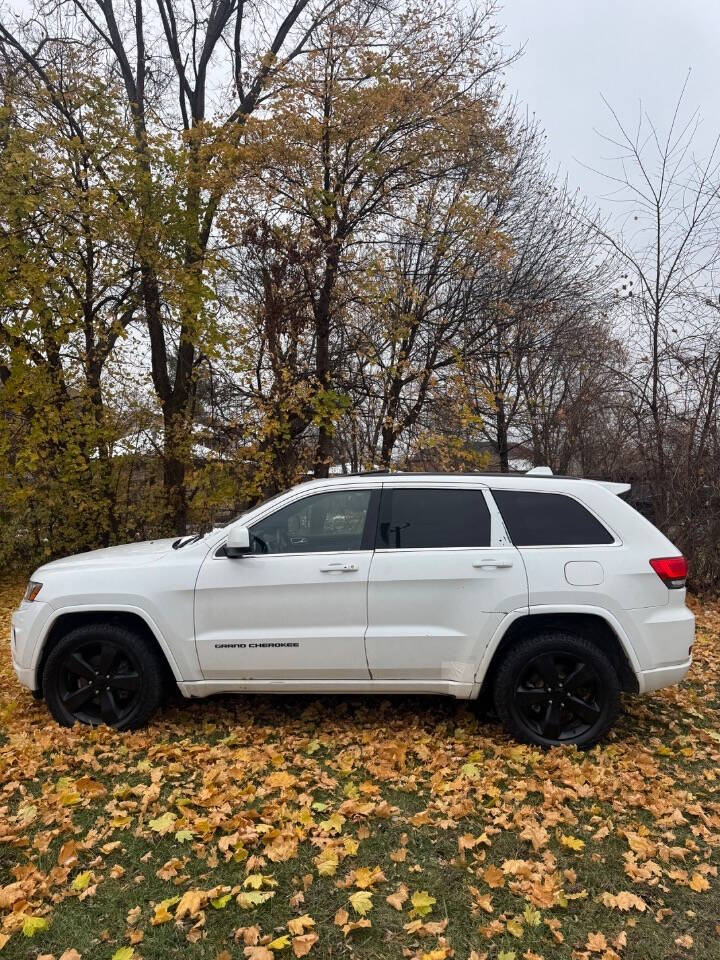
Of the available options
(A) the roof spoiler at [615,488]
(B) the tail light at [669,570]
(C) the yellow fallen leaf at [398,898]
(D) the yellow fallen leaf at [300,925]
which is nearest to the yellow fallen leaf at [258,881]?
(D) the yellow fallen leaf at [300,925]

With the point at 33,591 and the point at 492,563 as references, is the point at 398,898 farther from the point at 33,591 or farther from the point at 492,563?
the point at 33,591

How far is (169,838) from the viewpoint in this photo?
3.44m

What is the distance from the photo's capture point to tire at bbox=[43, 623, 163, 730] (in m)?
4.57

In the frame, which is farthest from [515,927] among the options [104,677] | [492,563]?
[104,677]

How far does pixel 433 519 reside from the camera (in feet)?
15.0

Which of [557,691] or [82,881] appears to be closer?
[82,881]

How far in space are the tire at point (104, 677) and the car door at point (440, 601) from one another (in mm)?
1518

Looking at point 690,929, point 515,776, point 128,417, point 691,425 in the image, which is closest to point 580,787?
point 515,776

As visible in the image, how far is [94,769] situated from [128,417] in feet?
22.1

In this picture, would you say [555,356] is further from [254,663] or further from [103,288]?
[254,663]

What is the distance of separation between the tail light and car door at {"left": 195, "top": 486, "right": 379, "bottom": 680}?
1822 millimetres

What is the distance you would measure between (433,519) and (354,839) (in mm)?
1981

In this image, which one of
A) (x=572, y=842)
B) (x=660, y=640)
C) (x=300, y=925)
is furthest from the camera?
(x=660, y=640)

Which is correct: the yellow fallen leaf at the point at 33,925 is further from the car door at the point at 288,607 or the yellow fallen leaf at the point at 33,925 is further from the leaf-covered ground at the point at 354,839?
the car door at the point at 288,607
